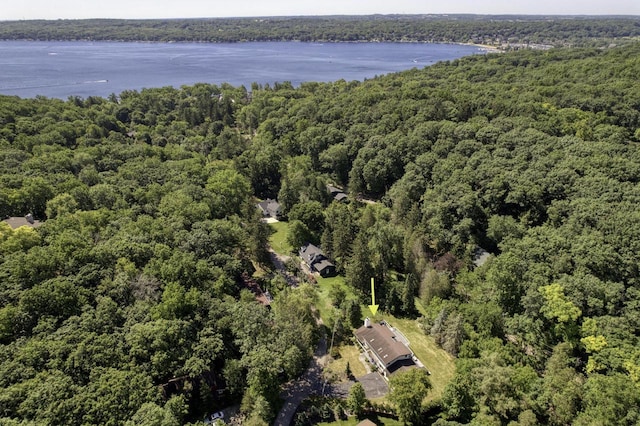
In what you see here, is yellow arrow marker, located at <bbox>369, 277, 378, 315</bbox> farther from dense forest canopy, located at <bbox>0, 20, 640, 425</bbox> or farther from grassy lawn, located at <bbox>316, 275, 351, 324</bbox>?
grassy lawn, located at <bbox>316, 275, 351, 324</bbox>

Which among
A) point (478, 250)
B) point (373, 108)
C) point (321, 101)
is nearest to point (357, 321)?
point (478, 250)

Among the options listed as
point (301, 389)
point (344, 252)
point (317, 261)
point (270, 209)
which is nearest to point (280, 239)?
point (270, 209)

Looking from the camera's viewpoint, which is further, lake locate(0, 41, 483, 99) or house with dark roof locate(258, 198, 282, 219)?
lake locate(0, 41, 483, 99)

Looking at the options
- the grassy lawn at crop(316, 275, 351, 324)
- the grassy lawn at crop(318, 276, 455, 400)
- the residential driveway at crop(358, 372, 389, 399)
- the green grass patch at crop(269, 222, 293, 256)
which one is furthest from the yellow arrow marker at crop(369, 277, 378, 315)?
the green grass patch at crop(269, 222, 293, 256)

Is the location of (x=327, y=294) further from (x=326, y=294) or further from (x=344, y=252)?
(x=344, y=252)

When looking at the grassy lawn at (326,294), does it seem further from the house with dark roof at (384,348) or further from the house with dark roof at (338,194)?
the house with dark roof at (338,194)
